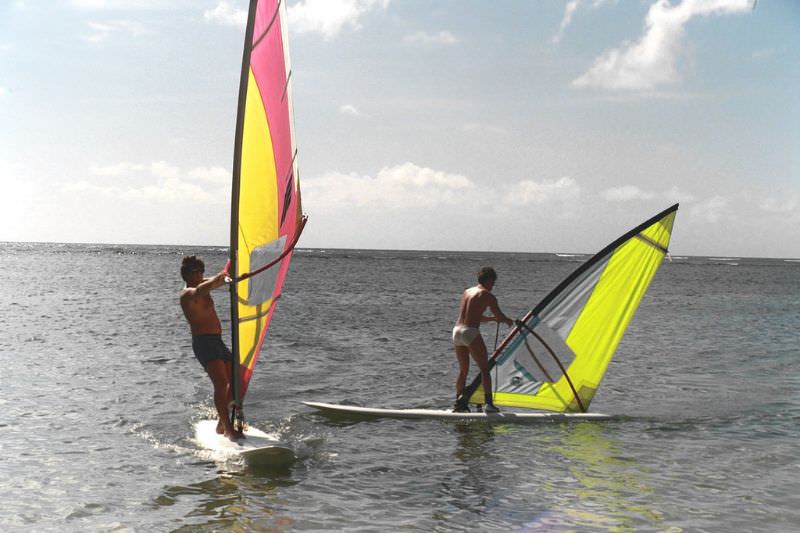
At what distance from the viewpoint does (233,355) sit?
7840mm

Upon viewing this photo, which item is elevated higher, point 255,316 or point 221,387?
point 255,316

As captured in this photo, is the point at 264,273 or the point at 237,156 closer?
the point at 237,156

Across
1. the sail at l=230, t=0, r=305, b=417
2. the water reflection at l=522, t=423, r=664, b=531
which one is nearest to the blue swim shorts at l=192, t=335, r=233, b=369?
the sail at l=230, t=0, r=305, b=417

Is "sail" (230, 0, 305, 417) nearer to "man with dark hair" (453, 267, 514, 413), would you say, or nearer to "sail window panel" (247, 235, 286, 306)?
"sail window panel" (247, 235, 286, 306)

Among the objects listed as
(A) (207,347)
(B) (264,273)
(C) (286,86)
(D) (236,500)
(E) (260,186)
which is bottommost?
(D) (236,500)

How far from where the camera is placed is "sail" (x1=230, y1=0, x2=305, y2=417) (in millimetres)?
7480

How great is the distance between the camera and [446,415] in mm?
10180

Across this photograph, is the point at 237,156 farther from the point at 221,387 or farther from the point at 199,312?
the point at 221,387

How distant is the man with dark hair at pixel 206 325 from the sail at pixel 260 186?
6.1 inches

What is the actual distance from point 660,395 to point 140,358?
36.5 feet

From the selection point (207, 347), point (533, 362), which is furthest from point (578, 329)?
point (207, 347)

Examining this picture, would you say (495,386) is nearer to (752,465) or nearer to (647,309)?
(752,465)

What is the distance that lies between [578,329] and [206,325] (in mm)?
5152

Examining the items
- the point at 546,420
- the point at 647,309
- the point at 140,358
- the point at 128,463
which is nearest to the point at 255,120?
the point at 128,463
